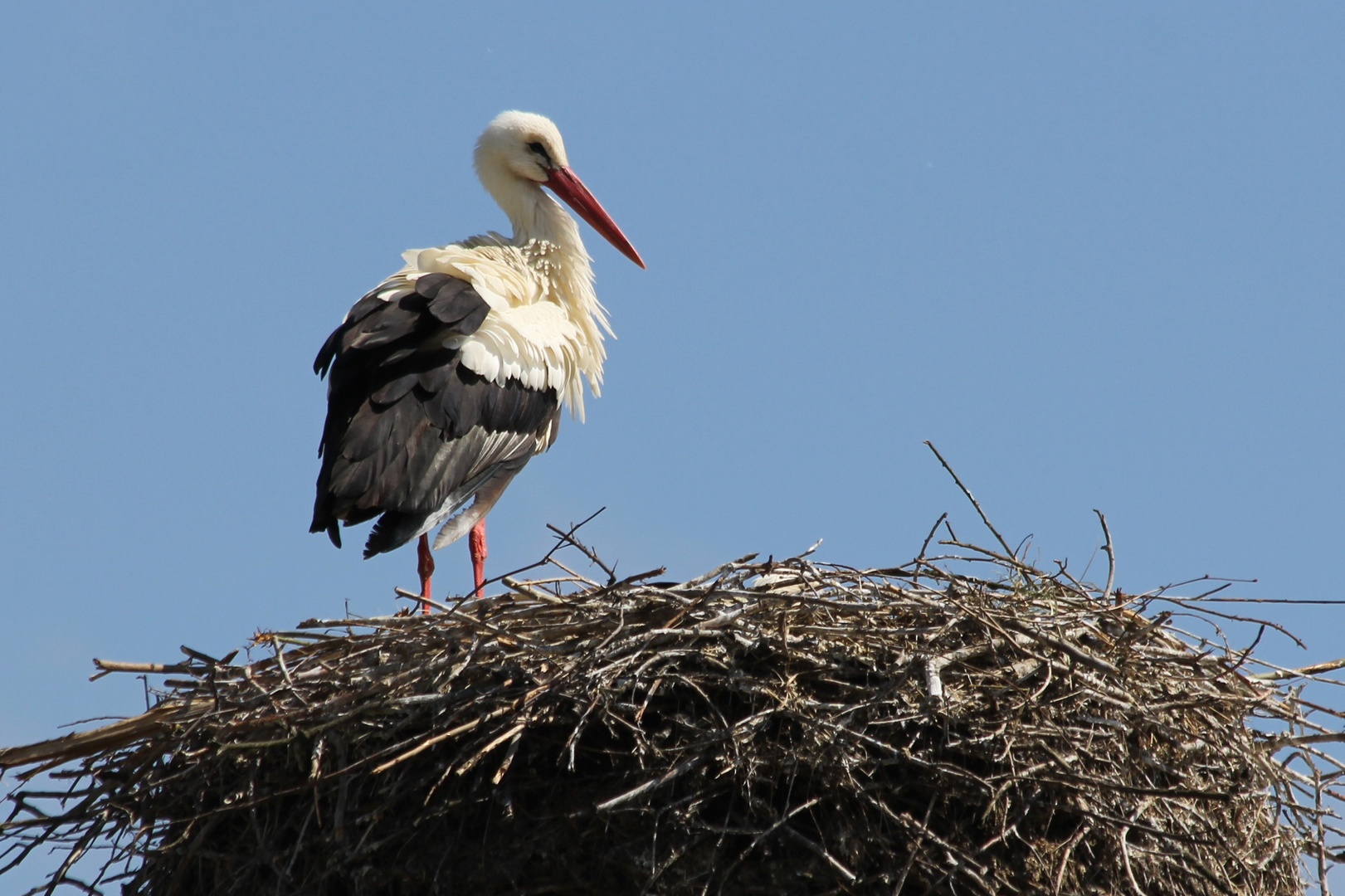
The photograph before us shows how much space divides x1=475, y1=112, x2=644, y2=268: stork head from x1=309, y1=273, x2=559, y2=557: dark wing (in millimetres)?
1170

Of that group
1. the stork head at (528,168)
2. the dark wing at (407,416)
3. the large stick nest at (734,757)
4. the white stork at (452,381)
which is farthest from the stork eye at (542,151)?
the large stick nest at (734,757)

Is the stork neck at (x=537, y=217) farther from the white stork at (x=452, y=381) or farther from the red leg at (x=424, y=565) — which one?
the red leg at (x=424, y=565)

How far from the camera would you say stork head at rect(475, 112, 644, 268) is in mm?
6816

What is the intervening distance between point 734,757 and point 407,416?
7.44 ft

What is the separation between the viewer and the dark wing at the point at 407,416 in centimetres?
522

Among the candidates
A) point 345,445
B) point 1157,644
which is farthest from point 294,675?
point 1157,644

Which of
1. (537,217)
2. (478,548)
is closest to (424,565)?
(478,548)

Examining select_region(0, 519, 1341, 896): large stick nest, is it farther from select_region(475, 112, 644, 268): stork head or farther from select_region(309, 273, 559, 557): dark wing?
select_region(475, 112, 644, 268): stork head

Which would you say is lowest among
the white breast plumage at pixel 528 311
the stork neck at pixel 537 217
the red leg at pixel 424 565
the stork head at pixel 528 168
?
the red leg at pixel 424 565

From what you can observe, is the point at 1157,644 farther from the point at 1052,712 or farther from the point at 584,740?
the point at 584,740

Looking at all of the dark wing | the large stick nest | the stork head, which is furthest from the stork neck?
the large stick nest

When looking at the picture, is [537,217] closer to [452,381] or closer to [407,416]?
[452,381]

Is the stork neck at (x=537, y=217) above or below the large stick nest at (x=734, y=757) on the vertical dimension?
above

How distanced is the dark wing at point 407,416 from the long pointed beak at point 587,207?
125 centimetres
